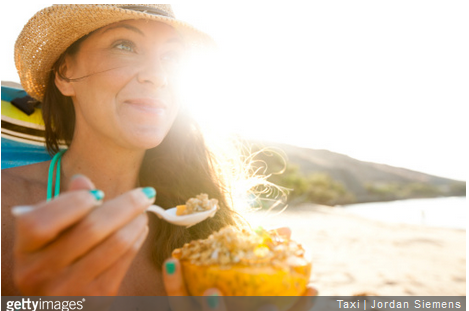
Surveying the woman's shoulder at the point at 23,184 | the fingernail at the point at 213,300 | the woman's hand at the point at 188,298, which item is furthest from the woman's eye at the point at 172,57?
the fingernail at the point at 213,300

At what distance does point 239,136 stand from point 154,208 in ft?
6.09

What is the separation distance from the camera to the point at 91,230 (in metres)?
0.88

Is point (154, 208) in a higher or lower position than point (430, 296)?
higher

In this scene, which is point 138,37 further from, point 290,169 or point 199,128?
point 290,169

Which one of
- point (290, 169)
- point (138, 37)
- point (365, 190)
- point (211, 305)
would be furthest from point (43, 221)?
point (365, 190)

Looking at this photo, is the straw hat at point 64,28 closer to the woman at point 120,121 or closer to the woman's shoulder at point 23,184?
the woman at point 120,121

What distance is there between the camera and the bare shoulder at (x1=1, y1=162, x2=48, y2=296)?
1657mm

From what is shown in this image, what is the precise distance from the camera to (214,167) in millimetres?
2451

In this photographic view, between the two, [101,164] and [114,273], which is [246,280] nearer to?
[114,273]

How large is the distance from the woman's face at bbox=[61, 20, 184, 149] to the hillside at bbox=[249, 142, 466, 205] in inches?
503

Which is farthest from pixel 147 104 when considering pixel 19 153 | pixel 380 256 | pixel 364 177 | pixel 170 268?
pixel 364 177

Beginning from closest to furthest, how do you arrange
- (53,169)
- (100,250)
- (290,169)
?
(100,250), (53,169), (290,169)

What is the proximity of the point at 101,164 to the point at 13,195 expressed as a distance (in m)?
0.44

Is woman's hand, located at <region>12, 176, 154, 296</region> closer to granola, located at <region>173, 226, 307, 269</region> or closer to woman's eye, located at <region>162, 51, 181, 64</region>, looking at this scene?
granola, located at <region>173, 226, 307, 269</region>
